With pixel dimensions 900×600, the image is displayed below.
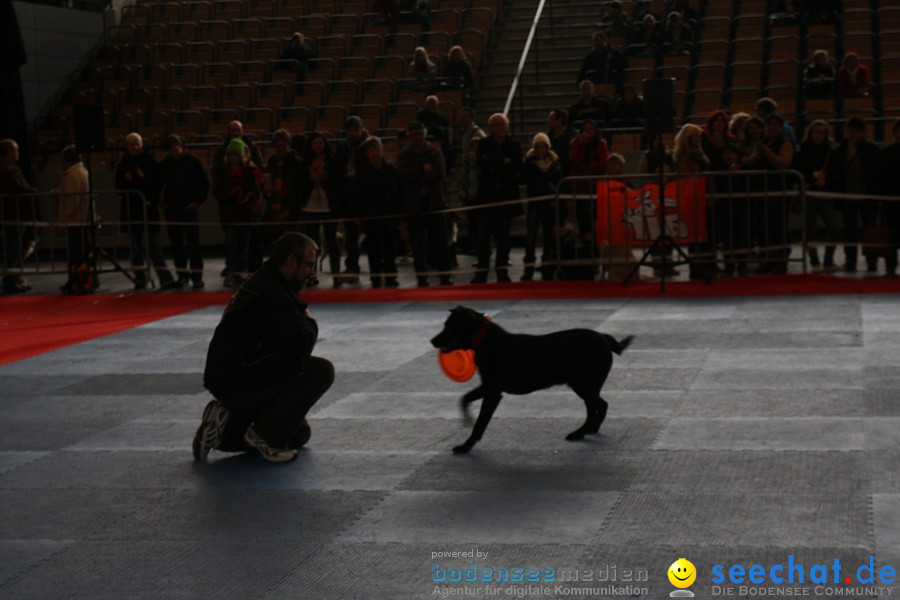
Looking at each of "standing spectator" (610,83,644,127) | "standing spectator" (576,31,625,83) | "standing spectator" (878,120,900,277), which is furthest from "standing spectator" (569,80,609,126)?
"standing spectator" (878,120,900,277)

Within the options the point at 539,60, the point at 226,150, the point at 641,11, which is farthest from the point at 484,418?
the point at 539,60

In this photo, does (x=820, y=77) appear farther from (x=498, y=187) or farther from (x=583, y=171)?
(x=498, y=187)

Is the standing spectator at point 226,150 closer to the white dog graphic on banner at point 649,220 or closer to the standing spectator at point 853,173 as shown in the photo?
the white dog graphic on banner at point 649,220

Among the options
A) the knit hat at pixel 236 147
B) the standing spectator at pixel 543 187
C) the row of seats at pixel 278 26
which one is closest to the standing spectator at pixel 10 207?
the knit hat at pixel 236 147

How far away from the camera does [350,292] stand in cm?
1555

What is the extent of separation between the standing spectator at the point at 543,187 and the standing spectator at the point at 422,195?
0.98 meters

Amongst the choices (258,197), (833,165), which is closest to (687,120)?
(833,165)

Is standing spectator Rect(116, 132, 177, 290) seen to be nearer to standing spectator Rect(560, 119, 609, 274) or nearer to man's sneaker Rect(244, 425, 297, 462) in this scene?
standing spectator Rect(560, 119, 609, 274)

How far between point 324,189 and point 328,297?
5.90ft

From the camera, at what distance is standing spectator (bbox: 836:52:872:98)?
1972 cm

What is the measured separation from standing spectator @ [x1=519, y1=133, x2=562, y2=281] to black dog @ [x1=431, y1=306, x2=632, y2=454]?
8.14 meters

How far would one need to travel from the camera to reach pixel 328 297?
49.9 feet

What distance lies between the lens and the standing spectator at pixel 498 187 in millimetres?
15812

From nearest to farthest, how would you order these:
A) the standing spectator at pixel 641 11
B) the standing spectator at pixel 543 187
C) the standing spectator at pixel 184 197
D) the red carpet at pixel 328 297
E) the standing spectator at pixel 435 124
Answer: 1. the red carpet at pixel 328 297
2. the standing spectator at pixel 543 187
3. the standing spectator at pixel 184 197
4. the standing spectator at pixel 435 124
5. the standing spectator at pixel 641 11
